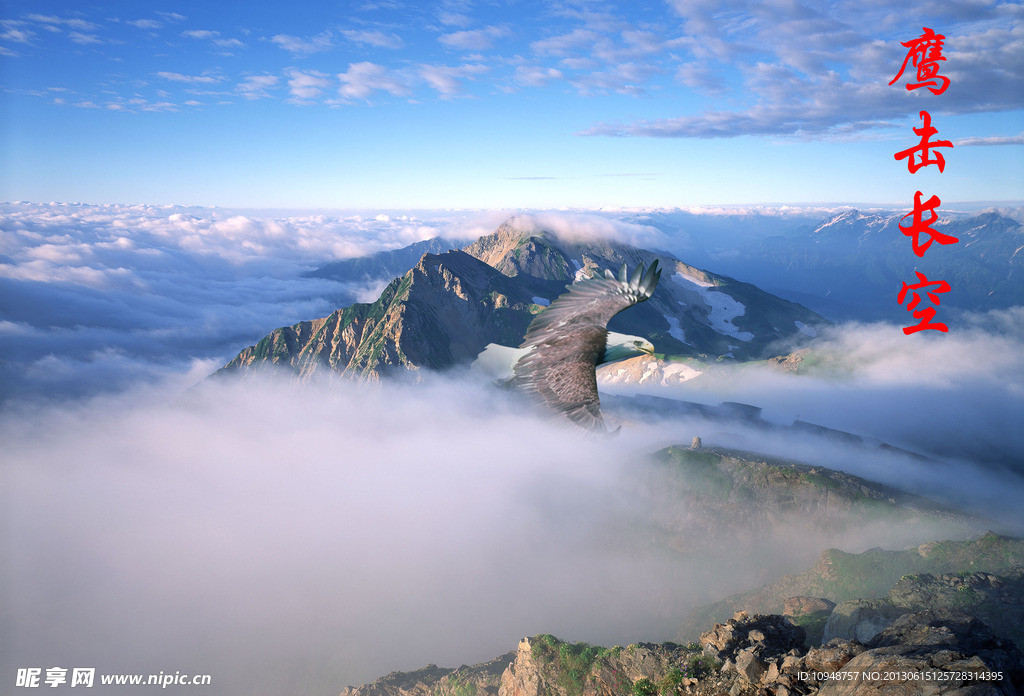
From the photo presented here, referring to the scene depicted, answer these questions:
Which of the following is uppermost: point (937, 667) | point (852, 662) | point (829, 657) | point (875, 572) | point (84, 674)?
point (937, 667)

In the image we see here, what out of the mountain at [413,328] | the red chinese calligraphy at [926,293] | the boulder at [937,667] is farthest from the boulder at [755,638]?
the mountain at [413,328]

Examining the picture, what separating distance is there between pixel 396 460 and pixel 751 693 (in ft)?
631

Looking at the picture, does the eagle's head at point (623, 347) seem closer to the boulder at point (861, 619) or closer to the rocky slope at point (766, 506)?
the boulder at point (861, 619)

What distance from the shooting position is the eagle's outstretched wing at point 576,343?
768cm

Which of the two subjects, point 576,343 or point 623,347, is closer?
point 623,347

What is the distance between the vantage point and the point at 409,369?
158m

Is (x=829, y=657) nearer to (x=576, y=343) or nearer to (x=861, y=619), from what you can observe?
(x=576, y=343)

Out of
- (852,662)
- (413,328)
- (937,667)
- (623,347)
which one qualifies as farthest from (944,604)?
(413,328)

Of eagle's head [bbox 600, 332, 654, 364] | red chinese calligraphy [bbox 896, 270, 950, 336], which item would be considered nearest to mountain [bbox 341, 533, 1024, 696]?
eagle's head [bbox 600, 332, 654, 364]

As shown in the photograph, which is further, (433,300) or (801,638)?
(433,300)

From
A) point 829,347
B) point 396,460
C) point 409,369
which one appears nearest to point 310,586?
point 396,460

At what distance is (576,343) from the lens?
7902 mm

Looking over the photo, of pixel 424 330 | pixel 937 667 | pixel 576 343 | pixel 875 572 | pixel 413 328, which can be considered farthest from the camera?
pixel 424 330

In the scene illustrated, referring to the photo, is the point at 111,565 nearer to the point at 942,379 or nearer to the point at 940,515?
the point at 940,515
